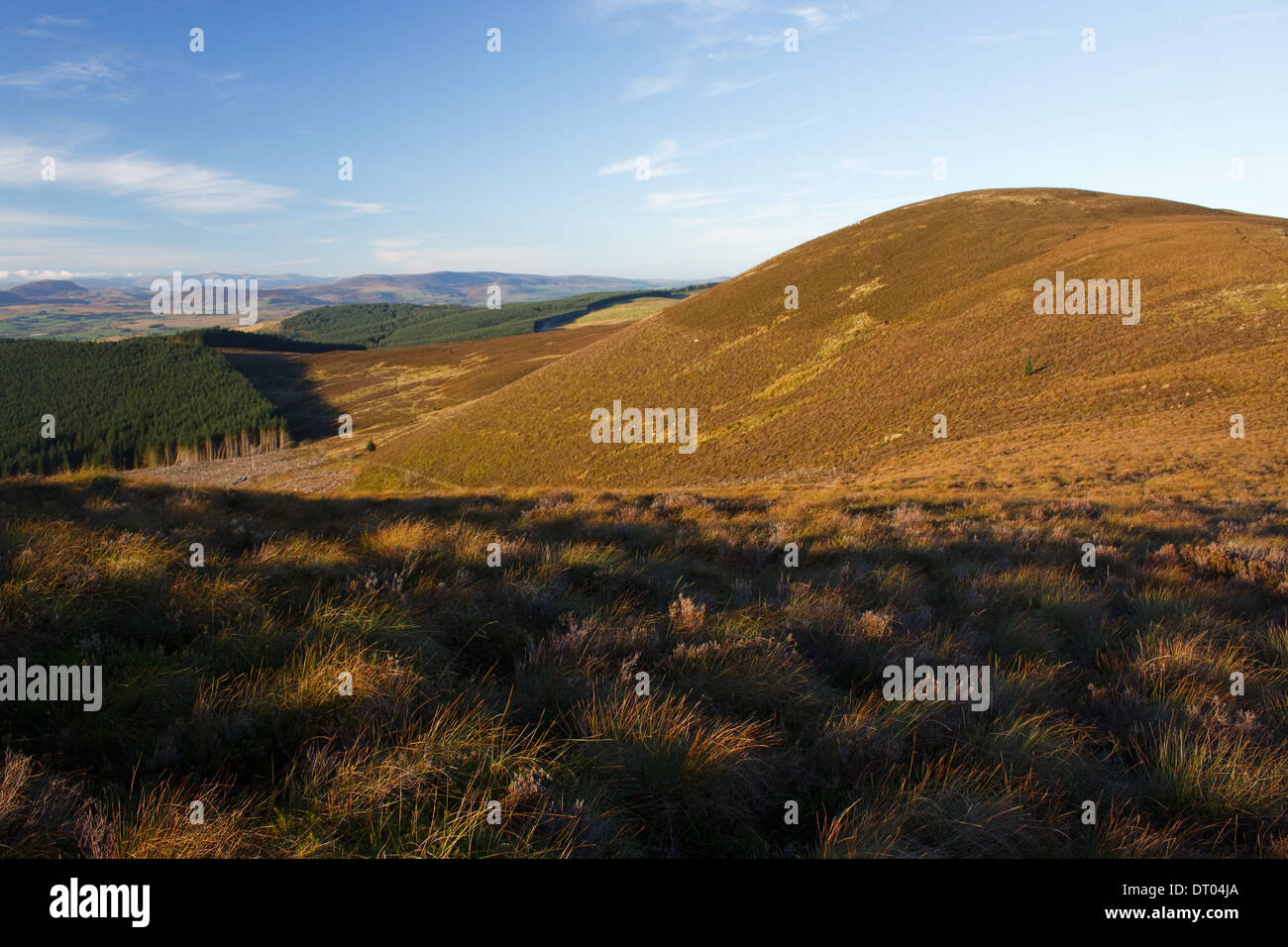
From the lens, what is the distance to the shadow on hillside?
301ft

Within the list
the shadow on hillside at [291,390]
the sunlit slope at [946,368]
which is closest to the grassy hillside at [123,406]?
the shadow on hillside at [291,390]

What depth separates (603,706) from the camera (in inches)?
133

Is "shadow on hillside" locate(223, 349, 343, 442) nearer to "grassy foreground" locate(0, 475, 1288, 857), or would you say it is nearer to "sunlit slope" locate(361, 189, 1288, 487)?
"sunlit slope" locate(361, 189, 1288, 487)

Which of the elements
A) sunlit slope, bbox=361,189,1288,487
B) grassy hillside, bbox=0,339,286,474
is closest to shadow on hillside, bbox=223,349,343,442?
grassy hillside, bbox=0,339,286,474

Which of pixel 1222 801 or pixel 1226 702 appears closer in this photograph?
pixel 1222 801

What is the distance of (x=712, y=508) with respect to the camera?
10430mm

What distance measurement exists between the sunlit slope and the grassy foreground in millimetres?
17832

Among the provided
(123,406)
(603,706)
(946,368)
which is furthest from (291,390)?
(603,706)

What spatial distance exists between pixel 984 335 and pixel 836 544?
1892 inches

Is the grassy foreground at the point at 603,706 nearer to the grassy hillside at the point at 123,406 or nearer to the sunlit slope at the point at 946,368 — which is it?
the sunlit slope at the point at 946,368

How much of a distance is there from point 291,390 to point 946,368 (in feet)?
375

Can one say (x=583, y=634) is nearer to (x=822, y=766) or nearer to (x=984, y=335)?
(x=822, y=766)
